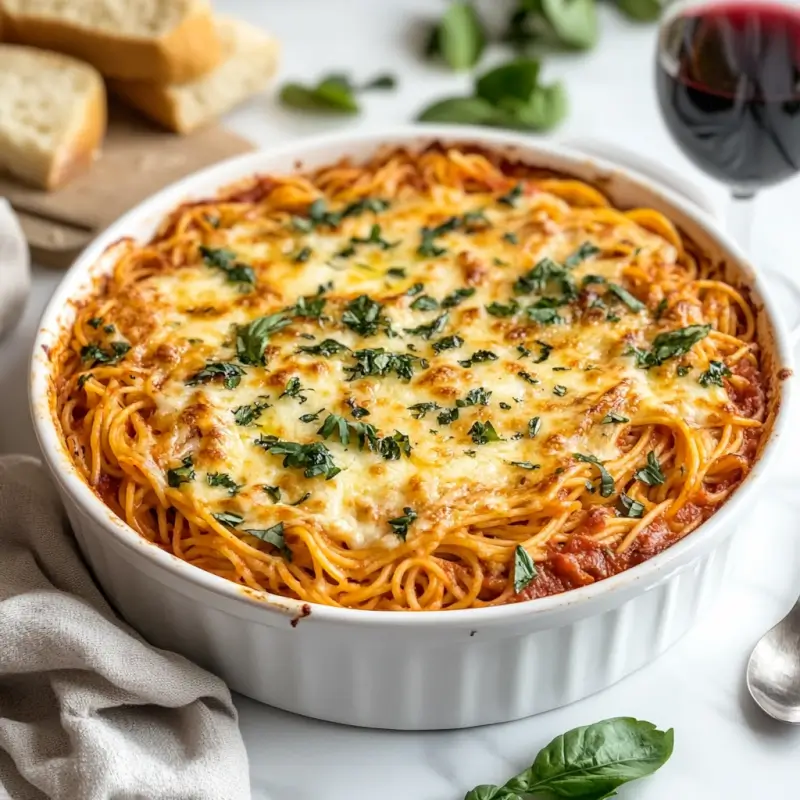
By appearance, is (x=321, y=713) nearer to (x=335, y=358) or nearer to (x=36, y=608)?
(x=36, y=608)

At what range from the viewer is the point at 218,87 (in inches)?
218

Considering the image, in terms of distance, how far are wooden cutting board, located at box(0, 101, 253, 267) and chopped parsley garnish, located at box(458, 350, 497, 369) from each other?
196 cm

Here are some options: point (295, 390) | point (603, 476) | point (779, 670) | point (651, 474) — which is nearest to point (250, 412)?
point (295, 390)

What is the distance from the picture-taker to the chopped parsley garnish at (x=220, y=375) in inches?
140

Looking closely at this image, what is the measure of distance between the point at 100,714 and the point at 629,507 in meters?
1.49

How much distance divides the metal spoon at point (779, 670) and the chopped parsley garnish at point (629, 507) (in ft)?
1.73

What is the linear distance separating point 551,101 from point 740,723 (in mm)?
3177

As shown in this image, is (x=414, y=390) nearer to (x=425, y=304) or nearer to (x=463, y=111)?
(x=425, y=304)

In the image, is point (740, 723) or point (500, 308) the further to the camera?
point (500, 308)

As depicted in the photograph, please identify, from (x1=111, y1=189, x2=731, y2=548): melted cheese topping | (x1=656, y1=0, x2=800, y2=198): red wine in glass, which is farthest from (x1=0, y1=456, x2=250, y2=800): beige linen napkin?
(x1=656, y1=0, x2=800, y2=198): red wine in glass

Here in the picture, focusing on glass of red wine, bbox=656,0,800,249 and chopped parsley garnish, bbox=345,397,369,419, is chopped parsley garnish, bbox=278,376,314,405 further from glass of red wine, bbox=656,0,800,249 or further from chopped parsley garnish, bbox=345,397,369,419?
glass of red wine, bbox=656,0,800,249

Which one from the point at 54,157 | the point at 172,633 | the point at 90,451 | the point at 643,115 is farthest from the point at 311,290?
the point at 643,115

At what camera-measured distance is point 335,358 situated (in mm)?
3664

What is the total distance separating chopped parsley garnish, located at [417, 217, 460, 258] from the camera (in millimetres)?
4094
